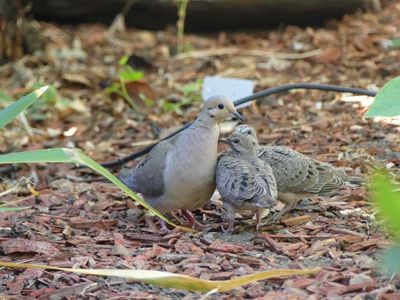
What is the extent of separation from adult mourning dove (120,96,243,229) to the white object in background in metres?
1.73

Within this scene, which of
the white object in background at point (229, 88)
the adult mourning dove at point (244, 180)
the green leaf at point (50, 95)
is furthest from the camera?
the green leaf at point (50, 95)

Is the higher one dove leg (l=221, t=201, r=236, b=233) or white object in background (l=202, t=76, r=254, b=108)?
white object in background (l=202, t=76, r=254, b=108)

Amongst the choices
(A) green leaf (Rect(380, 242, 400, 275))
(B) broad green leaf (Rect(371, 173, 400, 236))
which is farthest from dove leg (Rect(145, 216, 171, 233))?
(B) broad green leaf (Rect(371, 173, 400, 236))

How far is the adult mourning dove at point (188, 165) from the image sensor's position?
415cm

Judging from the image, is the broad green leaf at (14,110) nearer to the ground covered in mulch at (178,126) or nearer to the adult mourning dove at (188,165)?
the ground covered in mulch at (178,126)

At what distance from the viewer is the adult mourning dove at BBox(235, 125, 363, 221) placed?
416cm

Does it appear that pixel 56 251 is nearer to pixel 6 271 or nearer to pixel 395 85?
pixel 6 271

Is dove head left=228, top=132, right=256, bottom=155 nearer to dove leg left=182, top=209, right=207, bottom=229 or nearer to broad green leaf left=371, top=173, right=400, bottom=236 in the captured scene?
dove leg left=182, top=209, right=207, bottom=229

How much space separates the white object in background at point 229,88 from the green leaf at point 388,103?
2.90 m

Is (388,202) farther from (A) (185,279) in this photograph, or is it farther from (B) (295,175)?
(B) (295,175)

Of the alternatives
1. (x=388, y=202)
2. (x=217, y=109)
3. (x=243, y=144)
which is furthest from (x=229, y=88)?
(x=388, y=202)

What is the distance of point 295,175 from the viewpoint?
13.6 ft

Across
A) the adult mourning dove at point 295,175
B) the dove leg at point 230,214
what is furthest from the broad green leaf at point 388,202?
the adult mourning dove at point 295,175

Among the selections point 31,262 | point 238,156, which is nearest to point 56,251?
point 31,262
